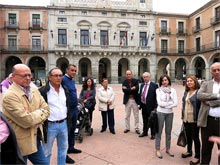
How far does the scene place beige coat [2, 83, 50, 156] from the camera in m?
2.30

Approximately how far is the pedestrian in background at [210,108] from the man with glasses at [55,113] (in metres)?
2.22

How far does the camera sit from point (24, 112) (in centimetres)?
232

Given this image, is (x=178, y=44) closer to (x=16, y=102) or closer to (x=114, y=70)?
(x=114, y=70)

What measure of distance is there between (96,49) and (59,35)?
5785mm

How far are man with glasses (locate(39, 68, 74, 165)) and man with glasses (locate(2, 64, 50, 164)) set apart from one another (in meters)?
0.47

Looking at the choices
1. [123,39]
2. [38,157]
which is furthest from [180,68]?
[38,157]

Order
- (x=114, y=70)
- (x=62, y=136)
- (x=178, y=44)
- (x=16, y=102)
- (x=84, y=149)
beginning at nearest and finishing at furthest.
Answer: (x=16, y=102) < (x=62, y=136) < (x=84, y=149) < (x=114, y=70) < (x=178, y=44)

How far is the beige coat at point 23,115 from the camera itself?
2303 mm


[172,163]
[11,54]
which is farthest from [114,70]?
[172,163]

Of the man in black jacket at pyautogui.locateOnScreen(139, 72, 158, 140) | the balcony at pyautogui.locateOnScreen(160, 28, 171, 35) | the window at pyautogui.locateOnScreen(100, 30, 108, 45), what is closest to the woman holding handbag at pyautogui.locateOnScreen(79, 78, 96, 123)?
the man in black jacket at pyautogui.locateOnScreen(139, 72, 158, 140)

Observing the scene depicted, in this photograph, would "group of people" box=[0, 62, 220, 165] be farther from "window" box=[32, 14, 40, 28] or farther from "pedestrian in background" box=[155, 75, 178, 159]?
"window" box=[32, 14, 40, 28]

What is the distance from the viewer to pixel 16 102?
91.3 inches

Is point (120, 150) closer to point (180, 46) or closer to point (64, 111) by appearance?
point (64, 111)

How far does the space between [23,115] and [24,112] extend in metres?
0.04
